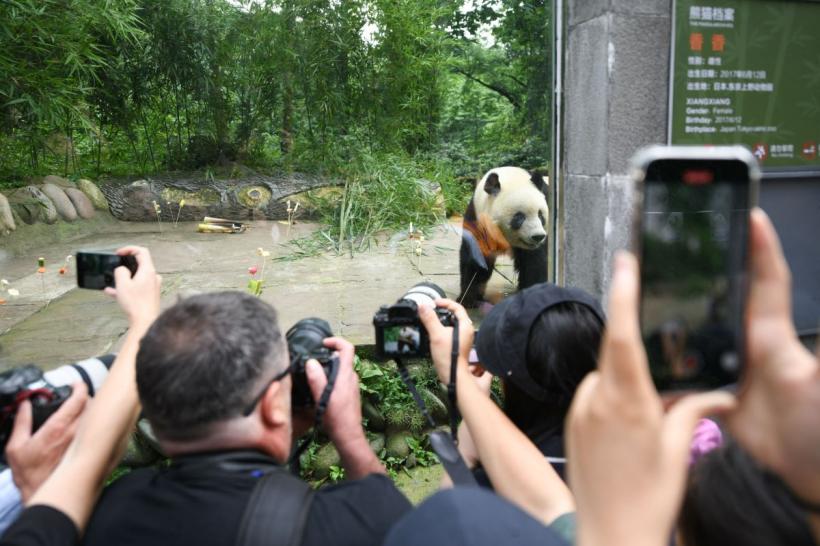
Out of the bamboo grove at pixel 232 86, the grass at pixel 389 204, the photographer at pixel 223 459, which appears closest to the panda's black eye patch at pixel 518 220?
the bamboo grove at pixel 232 86

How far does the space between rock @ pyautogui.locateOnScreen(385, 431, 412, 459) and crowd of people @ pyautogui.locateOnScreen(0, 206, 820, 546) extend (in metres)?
1.40

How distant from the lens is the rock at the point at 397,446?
2.72 m

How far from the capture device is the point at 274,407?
0.92 m

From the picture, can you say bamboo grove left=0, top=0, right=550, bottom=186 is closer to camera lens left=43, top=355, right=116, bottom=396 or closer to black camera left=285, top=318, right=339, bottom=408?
black camera left=285, top=318, right=339, bottom=408

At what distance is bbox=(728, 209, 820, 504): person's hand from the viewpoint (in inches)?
18.6

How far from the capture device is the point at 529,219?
12.3 ft

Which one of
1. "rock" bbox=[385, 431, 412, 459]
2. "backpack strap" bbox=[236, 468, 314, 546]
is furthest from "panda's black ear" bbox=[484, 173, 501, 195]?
"backpack strap" bbox=[236, 468, 314, 546]

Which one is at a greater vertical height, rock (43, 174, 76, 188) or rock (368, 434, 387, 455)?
rock (43, 174, 76, 188)

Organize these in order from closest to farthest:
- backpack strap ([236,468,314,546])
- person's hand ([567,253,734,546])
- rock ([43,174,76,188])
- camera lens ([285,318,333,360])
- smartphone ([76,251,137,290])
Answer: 1. person's hand ([567,253,734,546])
2. backpack strap ([236,468,314,546])
3. camera lens ([285,318,333,360])
4. smartphone ([76,251,137,290])
5. rock ([43,174,76,188])

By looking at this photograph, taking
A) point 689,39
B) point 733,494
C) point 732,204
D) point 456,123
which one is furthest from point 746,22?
point 456,123

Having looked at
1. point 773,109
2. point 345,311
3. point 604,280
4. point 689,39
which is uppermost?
point 689,39

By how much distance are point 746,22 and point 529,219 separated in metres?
1.70

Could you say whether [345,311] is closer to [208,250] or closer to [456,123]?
[208,250]

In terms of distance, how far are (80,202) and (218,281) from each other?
3.59m
